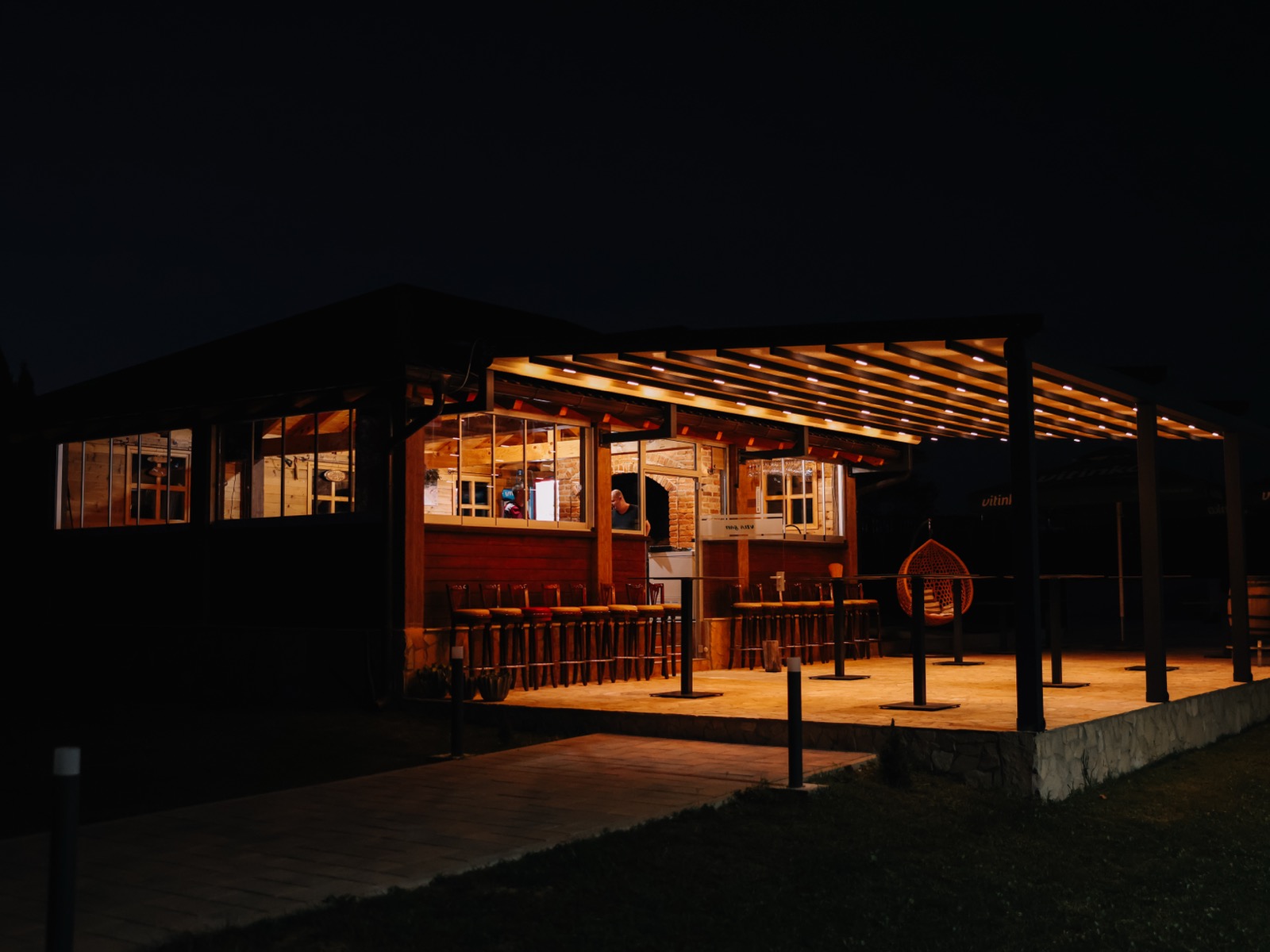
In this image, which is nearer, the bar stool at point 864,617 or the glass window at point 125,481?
the glass window at point 125,481

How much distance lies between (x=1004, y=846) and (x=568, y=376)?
588cm

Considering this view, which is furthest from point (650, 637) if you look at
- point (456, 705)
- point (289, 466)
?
point (456, 705)

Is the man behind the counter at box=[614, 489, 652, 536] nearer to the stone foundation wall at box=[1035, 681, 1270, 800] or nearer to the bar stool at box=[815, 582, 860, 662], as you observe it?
the bar stool at box=[815, 582, 860, 662]

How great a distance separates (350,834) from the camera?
20.4 ft

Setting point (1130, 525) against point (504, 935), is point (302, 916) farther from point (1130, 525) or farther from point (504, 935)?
point (1130, 525)

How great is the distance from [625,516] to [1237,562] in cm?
635

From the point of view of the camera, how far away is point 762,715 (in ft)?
30.6

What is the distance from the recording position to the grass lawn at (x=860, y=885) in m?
4.82

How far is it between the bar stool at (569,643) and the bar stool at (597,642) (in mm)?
22

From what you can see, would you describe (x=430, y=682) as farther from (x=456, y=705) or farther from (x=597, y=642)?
(x=456, y=705)

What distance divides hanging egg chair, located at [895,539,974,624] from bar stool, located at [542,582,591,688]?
3.17 m

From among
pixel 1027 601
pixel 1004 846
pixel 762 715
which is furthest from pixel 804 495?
pixel 1004 846

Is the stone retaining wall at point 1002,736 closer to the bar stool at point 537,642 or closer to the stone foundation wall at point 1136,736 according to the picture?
the stone foundation wall at point 1136,736

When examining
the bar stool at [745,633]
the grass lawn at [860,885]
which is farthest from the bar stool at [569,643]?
the grass lawn at [860,885]
